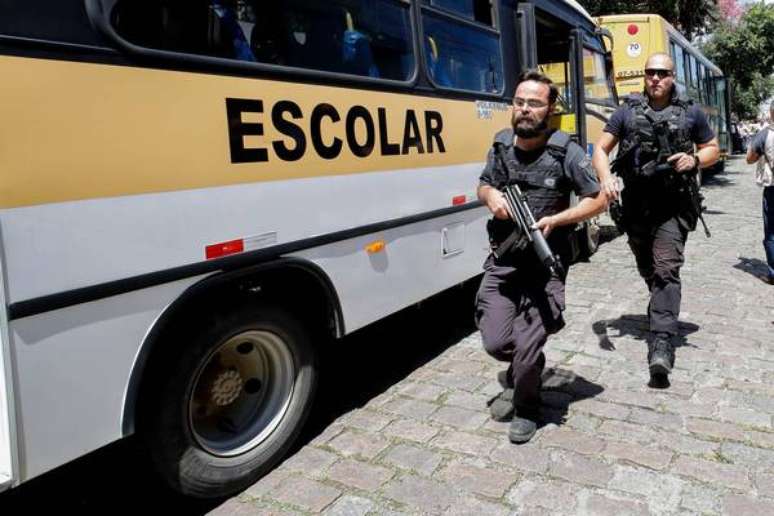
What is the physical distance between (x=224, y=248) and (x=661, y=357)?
2.74m

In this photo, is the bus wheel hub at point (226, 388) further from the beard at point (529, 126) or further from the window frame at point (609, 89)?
the window frame at point (609, 89)

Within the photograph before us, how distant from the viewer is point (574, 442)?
10.9 ft

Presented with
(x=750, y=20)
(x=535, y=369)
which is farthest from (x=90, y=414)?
(x=750, y=20)

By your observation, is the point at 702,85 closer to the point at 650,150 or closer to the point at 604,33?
the point at 604,33

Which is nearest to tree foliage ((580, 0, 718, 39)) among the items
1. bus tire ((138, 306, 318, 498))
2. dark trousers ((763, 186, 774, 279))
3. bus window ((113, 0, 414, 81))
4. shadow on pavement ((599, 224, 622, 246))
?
shadow on pavement ((599, 224, 622, 246))

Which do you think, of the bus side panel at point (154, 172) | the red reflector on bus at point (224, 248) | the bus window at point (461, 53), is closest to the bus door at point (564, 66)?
the bus window at point (461, 53)

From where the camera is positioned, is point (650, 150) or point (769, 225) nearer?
point (650, 150)

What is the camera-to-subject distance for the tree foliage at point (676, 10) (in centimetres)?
1662

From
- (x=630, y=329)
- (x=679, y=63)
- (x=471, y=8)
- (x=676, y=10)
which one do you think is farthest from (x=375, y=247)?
(x=676, y=10)

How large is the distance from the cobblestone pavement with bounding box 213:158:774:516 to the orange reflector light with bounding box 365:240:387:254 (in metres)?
0.93

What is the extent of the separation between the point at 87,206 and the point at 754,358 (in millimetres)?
4137

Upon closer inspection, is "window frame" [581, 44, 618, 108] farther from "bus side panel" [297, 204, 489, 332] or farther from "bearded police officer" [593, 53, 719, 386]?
"bus side panel" [297, 204, 489, 332]

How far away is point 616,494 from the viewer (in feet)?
9.41

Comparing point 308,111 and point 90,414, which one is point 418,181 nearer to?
point 308,111
